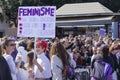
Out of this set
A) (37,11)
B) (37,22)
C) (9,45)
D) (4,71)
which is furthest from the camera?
(37,11)

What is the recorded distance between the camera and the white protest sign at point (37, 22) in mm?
10227

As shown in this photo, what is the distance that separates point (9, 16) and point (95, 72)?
4164cm

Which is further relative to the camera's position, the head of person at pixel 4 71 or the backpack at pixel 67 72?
the backpack at pixel 67 72

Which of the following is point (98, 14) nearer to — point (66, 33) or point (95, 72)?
point (66, 33)

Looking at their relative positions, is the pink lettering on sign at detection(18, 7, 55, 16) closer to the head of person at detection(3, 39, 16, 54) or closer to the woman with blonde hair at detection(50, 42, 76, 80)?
the woman with blonde hair at detection(50, 42, 76, 80)

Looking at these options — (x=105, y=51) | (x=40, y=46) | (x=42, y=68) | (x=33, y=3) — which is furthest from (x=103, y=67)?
(x=33, y=3)

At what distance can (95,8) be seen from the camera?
33.1 metres

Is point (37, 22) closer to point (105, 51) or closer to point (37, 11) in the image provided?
point (37, 11)

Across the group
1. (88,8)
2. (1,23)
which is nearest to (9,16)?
(1,23)

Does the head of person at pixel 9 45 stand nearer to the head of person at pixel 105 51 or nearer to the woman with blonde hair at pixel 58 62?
the woman with blonde hair at pixel 58 62

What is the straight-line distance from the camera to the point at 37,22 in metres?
10.3

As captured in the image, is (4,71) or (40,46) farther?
(40,46)

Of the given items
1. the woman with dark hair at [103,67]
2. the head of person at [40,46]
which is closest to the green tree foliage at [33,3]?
the head of person at [40,46]

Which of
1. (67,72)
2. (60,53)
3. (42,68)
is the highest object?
(60,53)
